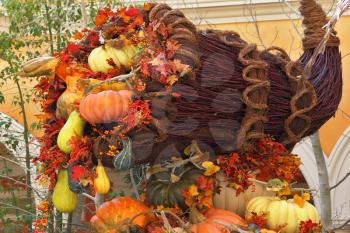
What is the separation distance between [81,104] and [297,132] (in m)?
0.63

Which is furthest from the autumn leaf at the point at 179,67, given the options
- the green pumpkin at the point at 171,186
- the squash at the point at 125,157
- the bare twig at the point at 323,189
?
Answer: the bare twig at the point at 323,189

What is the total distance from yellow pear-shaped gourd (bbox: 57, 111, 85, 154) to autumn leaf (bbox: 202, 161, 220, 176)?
353 millimetres

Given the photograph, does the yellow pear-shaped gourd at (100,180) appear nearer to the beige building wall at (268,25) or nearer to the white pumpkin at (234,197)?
the white pumpkin at (234,197)

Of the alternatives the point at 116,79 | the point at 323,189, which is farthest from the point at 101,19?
the point at 323,189

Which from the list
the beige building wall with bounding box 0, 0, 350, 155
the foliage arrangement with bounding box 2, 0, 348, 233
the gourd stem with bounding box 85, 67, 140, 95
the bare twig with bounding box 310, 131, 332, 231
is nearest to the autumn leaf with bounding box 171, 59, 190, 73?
the foliage arrangement with bounding box 2, 0, 348, 233

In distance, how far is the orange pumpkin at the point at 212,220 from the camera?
71.0 inches

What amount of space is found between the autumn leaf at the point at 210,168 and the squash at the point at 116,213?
224 mm

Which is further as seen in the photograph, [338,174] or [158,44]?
[338,174]

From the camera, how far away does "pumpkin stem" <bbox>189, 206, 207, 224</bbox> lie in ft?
6.03

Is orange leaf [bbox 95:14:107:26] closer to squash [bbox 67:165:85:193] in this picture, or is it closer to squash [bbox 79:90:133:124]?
squash [bbox 79:90:133:124]

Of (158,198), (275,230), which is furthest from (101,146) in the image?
(275,230)

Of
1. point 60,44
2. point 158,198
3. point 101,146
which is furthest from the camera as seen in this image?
point 60,44

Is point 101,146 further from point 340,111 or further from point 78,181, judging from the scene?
point 340,111

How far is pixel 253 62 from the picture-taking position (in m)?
1.83
